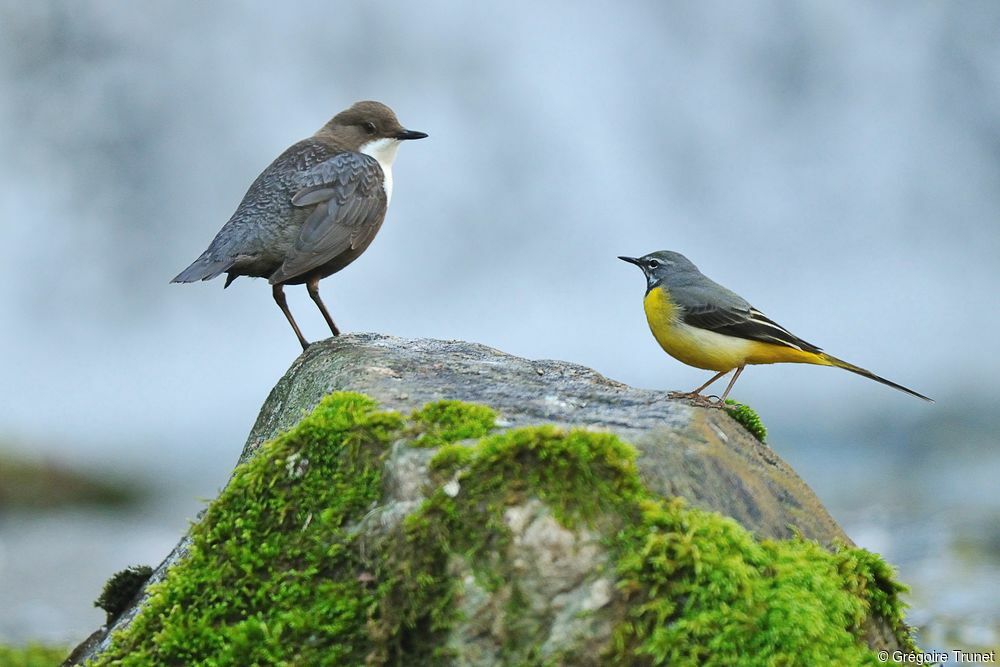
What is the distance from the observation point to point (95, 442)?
53.7 ft

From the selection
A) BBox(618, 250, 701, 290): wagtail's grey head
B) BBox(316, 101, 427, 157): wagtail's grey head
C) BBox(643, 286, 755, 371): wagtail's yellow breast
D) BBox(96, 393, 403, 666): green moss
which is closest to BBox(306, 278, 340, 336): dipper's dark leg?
BBox(316, 101, 427, 157): wagtail's grey head

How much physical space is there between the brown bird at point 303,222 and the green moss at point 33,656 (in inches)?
123

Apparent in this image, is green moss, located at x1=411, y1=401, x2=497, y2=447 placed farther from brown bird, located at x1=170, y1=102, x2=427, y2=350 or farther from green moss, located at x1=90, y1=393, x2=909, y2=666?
brown bird, located at x1=170, y1=102, x2=427, y2=350

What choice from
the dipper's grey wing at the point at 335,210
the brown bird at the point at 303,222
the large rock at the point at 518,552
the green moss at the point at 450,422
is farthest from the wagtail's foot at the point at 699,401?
the dipper's grey wing at the point at 335,210

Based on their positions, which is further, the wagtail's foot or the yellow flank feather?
the yellow flank feather

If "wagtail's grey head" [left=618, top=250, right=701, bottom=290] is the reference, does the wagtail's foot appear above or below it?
below

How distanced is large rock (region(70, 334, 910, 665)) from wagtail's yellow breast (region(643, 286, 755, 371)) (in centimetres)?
173

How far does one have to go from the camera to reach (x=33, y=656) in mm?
7711

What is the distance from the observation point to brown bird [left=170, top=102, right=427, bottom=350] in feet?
22.0

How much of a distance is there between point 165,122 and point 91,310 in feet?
11.5

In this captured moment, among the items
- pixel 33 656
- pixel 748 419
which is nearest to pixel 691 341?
pixel 748 419

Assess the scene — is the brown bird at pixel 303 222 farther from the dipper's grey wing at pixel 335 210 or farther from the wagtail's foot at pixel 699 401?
the wagtail's foot at pixel 699 401

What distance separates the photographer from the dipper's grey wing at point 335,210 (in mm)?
6746

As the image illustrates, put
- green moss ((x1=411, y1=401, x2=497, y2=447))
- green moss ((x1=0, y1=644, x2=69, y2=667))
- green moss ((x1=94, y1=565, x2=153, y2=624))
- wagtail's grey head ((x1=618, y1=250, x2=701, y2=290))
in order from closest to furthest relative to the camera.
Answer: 1. green moss ((x1=411, y1=401, x2=497, y2=447))
2. green moss ((x1=94, y1=565, x2=153, y2=624))
3. wagtail's grey head ((x1=618, y1=250, x2=701, y2=290))
4. green moss ((x1=0, y1=644, x2=69, y2=667))
